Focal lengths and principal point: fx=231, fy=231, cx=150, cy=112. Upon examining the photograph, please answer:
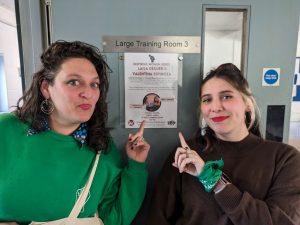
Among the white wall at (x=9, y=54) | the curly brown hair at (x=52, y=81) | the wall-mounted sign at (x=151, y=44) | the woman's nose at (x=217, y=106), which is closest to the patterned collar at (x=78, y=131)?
the curly brown hair at (x=52, y=81)

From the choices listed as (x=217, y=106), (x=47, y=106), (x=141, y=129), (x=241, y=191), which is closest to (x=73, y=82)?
(x=47, y=106)

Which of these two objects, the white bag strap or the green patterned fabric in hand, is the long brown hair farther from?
→ the white bag strap

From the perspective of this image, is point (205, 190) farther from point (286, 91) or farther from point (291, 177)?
point (286, 91)

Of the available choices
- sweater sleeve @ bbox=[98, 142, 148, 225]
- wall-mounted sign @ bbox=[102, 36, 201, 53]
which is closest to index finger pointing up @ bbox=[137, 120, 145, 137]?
sweater sleeve @ bbox=[98, 142, 148, 225]

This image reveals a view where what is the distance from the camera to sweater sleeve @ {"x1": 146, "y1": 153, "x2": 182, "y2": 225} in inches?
46.5

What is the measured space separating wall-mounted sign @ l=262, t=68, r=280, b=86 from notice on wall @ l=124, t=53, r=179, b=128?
0.50 metres

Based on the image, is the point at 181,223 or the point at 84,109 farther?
the point at 181,223

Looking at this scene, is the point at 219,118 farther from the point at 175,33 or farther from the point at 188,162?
the point at 175,33

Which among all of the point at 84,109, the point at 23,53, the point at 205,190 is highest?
the point at 23,53

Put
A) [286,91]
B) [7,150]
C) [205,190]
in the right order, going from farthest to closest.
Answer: [286,91] → [205,190] → [7,150]

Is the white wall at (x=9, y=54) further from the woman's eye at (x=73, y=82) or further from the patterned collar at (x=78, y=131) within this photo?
the woman's eye at (x=73, y=82)

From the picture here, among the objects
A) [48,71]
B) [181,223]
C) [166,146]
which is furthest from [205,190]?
[48,71]

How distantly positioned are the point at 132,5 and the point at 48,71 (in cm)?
55

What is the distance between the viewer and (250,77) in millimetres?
1287
